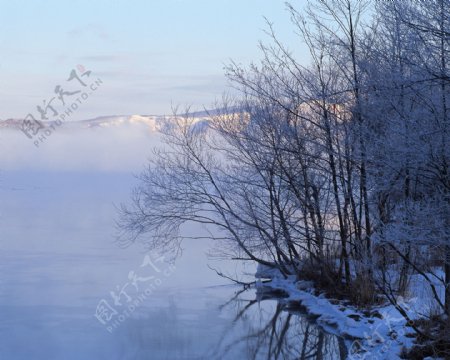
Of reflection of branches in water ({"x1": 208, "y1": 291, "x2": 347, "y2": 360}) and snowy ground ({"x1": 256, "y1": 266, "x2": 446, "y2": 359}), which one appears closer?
snowy ground ({"x1": 256, "y1": 266, "x2": 446, "y2": 359})

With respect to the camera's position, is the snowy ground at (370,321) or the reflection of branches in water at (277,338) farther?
the reflection of branches in water at (277,338)

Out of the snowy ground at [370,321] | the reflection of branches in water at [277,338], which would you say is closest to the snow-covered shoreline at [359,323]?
the snowy ground at [370,321]

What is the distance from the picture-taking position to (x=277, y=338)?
11273mm

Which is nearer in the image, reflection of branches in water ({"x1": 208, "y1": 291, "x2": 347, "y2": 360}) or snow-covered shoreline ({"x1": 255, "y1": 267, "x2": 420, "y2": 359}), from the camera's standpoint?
snow-covered shoreline ({"x1": 255, "y1": 267, "x2": 420, "y2": 359})

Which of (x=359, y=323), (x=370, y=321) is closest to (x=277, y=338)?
(x=359, y=323)

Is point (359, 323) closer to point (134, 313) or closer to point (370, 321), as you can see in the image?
point (370, 321)

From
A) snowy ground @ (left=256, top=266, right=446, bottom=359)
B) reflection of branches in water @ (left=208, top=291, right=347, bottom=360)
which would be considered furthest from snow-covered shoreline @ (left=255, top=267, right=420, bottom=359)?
reflection of branches in water @ (left=208, top=291, right=347, bottom=360)

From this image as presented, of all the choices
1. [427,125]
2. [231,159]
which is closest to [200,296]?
[231,159]

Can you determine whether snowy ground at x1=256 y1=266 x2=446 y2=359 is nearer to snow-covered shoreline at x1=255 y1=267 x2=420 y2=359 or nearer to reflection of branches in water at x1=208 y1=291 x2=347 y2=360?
snow-covered shoreline at x1=255 y1=267 x2=420 y2=359

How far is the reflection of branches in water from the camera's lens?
10.2 metres

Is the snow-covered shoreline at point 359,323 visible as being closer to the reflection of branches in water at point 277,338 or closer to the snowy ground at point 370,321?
the snowy ground at point 370,321

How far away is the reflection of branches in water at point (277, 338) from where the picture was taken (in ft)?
33.5

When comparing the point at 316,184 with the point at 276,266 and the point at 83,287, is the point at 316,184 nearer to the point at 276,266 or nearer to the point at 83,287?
the point at 276,266

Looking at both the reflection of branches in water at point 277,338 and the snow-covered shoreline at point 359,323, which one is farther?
the reflection of branches in water at point 277,338
